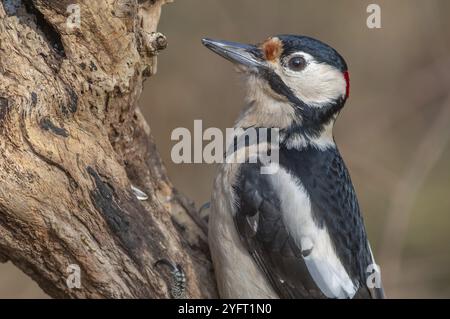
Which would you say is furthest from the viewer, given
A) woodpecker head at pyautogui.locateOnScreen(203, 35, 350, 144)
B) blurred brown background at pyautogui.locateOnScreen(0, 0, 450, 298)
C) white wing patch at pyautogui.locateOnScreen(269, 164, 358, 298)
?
blurred brown background at pyautogui.locateOnScreen(0, 0, 450, 298)

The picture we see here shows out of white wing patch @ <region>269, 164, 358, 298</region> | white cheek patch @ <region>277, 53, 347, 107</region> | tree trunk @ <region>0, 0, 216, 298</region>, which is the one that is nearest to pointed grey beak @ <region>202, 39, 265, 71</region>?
white cheek patch @ <region>277, 53, 347, 107</region>

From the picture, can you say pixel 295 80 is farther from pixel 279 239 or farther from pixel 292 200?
pixel 279 239

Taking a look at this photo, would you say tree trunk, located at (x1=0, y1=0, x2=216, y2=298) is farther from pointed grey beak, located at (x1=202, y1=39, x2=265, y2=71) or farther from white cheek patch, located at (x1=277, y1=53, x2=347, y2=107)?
white cheek patch, located at (x1=277, y1=53, x2=347, y2=107)

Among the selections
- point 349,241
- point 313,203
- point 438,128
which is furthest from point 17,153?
point 438,128

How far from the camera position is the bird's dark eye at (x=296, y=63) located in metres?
4.37

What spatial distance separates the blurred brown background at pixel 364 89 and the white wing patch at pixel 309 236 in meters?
2.87

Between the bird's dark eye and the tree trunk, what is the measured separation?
2.79ft

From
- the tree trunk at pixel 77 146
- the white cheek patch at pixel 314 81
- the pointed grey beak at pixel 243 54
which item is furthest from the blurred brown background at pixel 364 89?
the tree trunk at pixel 77 146

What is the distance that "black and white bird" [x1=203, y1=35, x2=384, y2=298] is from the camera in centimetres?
412

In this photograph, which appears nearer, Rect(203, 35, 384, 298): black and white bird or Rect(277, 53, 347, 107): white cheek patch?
Rect(203, 35, 384, 298): black and white bird

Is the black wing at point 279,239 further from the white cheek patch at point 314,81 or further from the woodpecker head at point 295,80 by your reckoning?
the white cheek patch at point 314,81

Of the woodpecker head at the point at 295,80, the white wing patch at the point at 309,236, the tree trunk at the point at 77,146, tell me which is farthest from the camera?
the woodpecker head at the point at 295,80

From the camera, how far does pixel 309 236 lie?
4.12m

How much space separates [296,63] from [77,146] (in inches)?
56.5
